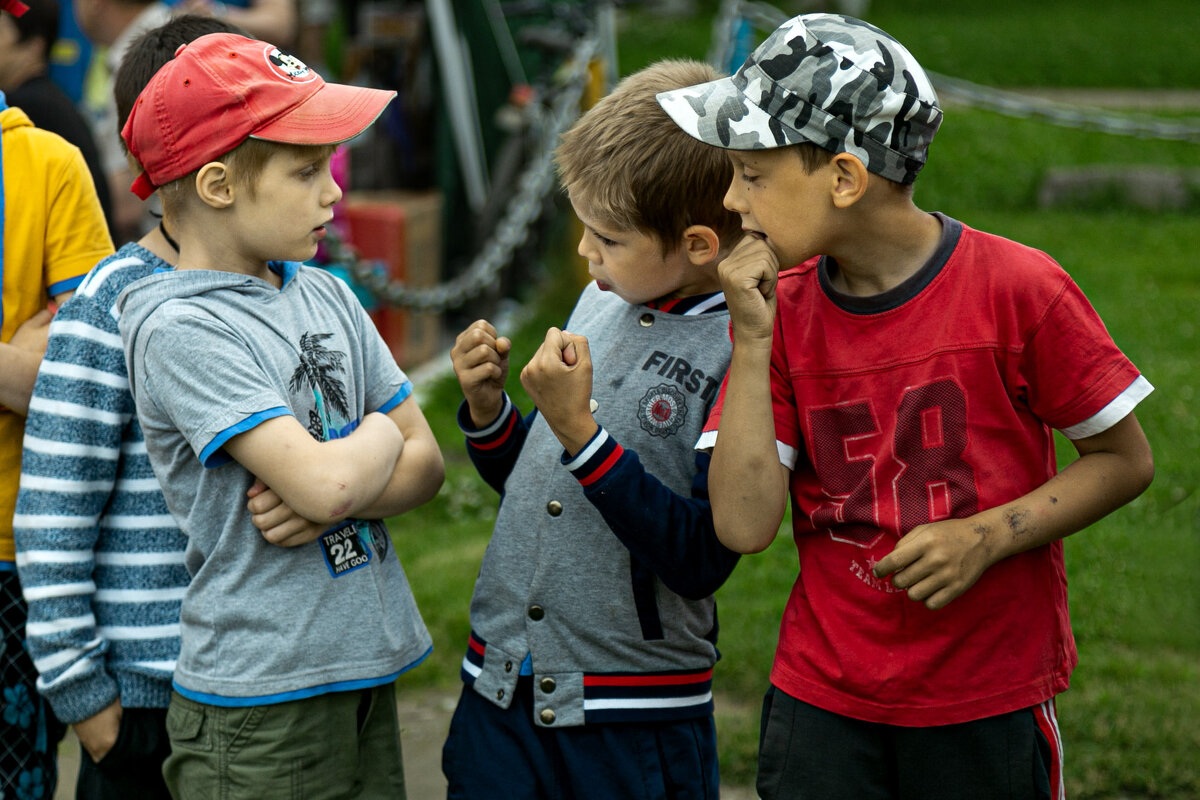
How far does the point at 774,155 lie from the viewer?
6.50ft

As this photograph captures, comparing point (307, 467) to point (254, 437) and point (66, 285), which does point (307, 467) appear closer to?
point (254, 437)

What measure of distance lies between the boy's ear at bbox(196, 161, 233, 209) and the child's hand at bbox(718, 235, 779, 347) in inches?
32.7

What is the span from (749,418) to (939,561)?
355 millimetres

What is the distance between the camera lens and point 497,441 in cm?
245

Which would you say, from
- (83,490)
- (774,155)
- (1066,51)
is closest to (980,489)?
(774,155)

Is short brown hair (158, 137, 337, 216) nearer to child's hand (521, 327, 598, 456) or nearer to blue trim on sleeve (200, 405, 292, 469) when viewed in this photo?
blue trim on sleeve (200, 405, 292, 469)

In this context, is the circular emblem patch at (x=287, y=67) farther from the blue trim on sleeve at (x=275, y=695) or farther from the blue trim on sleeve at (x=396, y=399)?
the blue trim on sleeve at (x=275, y=695)

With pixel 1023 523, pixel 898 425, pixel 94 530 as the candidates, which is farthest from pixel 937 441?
pixel 94 530

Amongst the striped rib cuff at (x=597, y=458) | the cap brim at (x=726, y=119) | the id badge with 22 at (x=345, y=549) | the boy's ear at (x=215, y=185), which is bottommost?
the id badge with 22 at (x=345, y=549)

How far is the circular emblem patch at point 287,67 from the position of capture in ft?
7.15

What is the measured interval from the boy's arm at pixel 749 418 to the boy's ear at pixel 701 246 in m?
0.17

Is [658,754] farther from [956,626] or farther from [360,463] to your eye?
[360,463]

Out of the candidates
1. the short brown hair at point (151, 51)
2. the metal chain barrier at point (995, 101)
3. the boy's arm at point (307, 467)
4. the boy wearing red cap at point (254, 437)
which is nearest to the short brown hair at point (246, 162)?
the boy wearing red cap at point (254, 437)

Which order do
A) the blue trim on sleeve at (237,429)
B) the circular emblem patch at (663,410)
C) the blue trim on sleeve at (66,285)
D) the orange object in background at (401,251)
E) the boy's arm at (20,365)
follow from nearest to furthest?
1. the blue trim on sleeve at (237,429)
2. the circular emblem patch at (663,410)
3. the boy's arm at (20,365)
4. the blue trim on sleeve at (66,285)
5. the orange object in background at (401,251)
